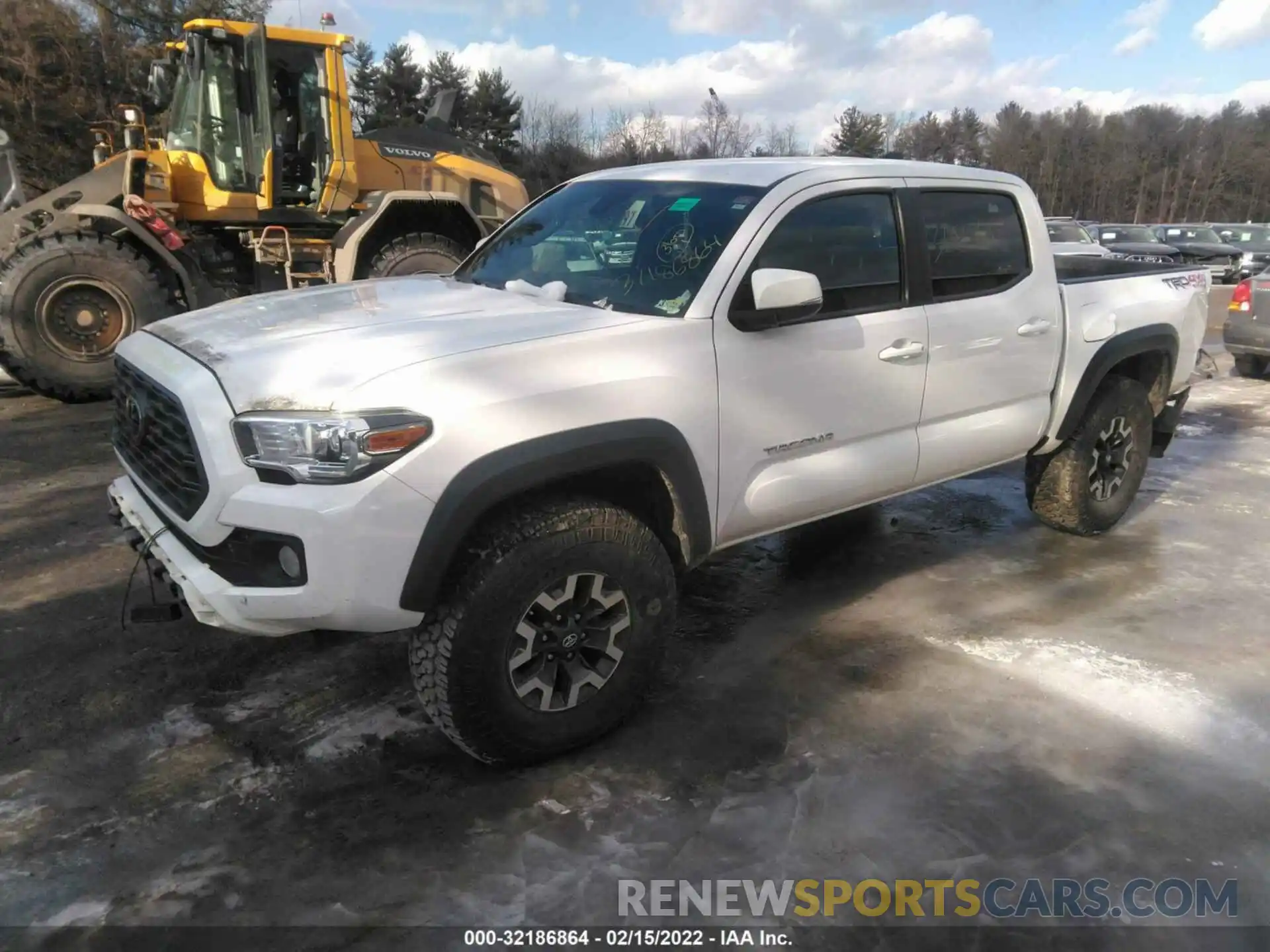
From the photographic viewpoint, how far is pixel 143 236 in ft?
25.5

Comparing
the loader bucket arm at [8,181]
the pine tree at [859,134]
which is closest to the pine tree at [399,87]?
the pine tree at [859,134]

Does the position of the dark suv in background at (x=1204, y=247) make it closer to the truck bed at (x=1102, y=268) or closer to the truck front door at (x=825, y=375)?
the truck bed at (x=1102, y=268)

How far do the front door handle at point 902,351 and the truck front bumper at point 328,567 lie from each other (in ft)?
6.63

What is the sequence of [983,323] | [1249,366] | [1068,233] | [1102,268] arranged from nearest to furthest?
[983,323] < [1102,268] < [1249,366] < [1068,233]

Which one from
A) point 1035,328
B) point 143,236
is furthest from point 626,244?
point 143,236

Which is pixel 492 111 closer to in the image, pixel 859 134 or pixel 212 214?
pixel 859 134

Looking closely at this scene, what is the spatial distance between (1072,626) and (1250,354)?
27.8 ft

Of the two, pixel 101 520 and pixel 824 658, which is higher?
pixel 101 520

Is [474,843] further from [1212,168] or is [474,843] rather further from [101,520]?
[1212,168]

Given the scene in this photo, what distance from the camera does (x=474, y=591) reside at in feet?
8.76

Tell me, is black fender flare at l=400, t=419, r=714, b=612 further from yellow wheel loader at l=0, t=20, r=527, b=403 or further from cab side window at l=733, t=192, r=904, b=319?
yellow wheel loader at l=0, t=20, r=527, b=403

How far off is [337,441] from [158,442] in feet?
2.88

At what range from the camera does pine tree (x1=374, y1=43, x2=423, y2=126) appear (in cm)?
4766

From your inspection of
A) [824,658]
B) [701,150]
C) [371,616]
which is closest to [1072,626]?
[824,658]
